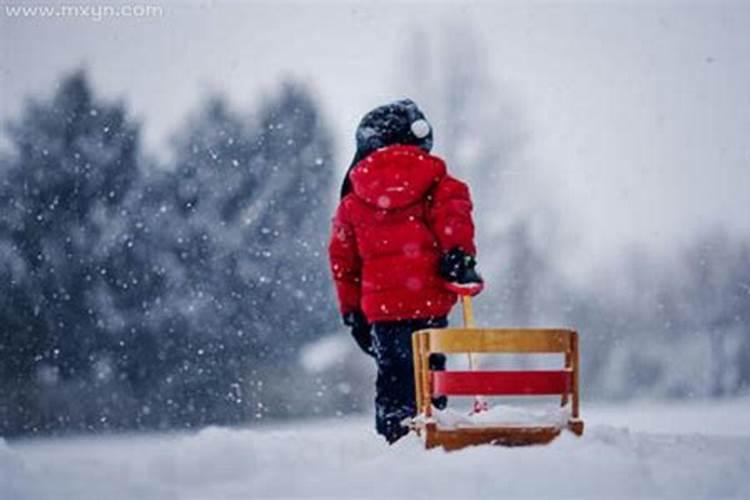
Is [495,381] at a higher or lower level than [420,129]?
lower

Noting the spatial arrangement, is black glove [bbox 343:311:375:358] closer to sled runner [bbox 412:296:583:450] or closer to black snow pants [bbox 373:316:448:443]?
black snow pants [bbox 373:316:448:443]

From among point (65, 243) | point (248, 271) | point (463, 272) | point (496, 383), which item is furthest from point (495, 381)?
point (65, 243)

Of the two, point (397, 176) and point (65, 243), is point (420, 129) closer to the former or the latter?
point (397, 176)

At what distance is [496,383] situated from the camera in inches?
119

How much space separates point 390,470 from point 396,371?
0.70 meters

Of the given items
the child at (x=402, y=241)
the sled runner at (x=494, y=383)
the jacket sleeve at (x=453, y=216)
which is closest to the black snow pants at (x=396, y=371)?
the child at (x=402, y=241)

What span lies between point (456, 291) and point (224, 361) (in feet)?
7.35

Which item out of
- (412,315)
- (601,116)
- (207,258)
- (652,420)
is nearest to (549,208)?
(601,116)

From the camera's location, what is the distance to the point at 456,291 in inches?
136

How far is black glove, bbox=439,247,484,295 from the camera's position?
344 centimetres

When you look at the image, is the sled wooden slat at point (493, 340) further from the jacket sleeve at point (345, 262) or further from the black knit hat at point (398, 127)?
the black knit hat at point (398, 127)

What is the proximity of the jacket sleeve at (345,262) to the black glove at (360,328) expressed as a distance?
21mm

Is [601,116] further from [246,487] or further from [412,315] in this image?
[246,487]

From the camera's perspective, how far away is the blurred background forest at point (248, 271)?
515 centimetres
